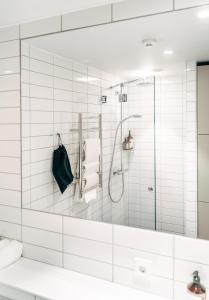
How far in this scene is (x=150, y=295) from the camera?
1.32 meters

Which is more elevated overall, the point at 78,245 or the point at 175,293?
the point at 78,245

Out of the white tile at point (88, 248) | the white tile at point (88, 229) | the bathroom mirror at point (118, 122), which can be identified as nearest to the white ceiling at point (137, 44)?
the bathroom mirror at point (118, 122)

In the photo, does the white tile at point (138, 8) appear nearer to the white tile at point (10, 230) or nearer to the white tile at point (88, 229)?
the white tile at point (88, 229)

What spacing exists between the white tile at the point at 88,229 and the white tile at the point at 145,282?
0.17 metres

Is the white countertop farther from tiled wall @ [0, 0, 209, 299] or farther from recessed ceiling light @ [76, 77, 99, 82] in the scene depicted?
recessed ceiling light @ [76, 77, 99, 82]

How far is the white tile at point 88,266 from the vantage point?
4.73ft

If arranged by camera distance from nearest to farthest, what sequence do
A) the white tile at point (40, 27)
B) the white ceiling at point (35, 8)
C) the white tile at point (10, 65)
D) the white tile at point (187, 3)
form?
1. the white tile at point (187, 3)
2. the white ceiling at point (35, 8)
3. the white tile at point (40, 27)
4. the white tile at point (10, 65)

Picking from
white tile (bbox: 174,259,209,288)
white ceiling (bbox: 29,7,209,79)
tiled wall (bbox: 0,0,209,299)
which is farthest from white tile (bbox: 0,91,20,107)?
white tile (bbox: 174,259,209,288)

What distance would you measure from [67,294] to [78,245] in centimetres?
26

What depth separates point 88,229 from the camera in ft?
4.89

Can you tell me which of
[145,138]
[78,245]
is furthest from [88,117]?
[78,245]

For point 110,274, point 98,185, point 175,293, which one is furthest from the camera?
point 98,185

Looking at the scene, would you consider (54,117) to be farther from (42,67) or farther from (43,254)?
(43,254)

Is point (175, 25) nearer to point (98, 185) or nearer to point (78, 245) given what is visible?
point (98, 185)
